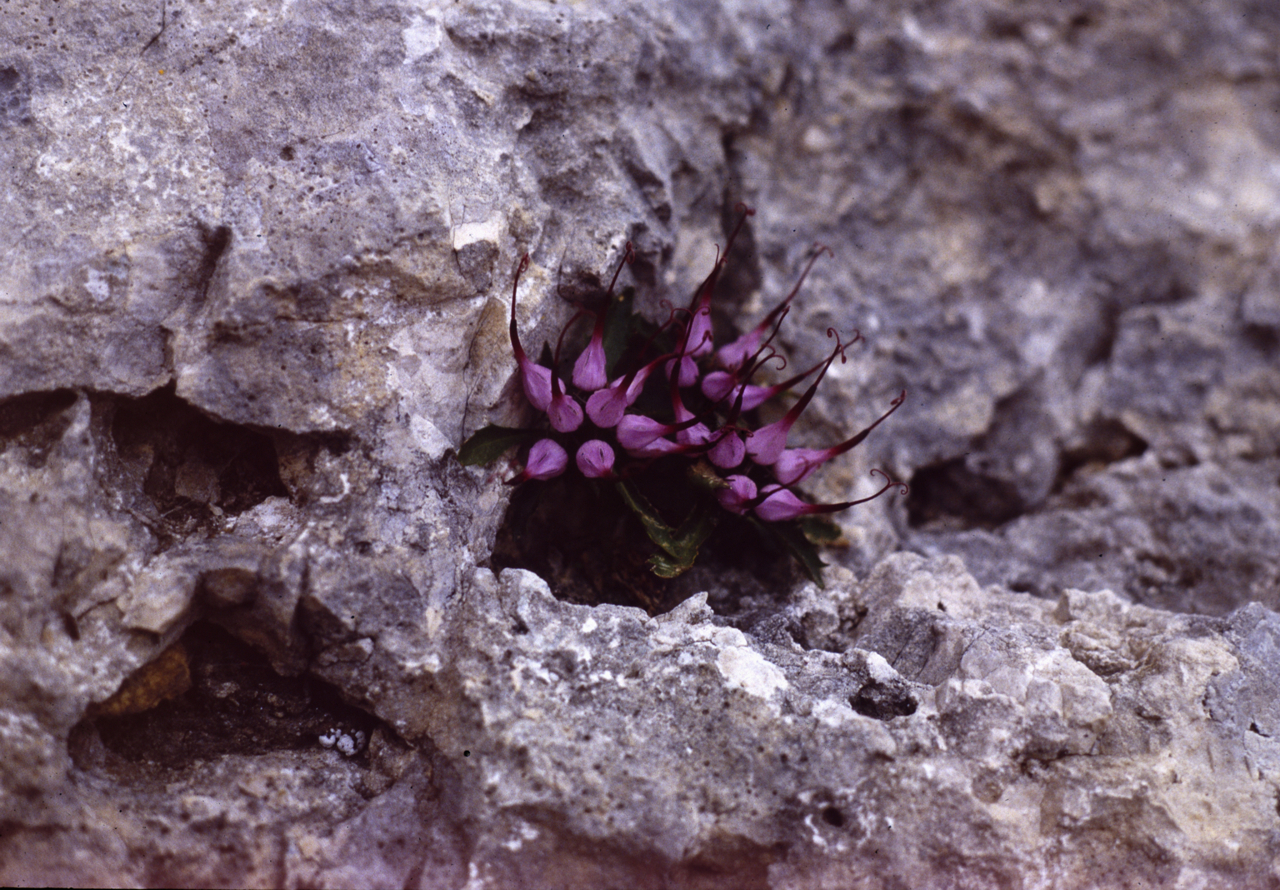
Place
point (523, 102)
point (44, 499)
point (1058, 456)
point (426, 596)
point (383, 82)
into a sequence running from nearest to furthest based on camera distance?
1. point (44, 499)
2. point (426, 596)
3. point (383, 82)
4. point (523, 102)
5. point (1058, 456)

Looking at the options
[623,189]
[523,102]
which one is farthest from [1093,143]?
[523,102]

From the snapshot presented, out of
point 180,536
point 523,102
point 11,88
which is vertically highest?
point 523,102

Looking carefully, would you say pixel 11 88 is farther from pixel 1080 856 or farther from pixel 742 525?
pixel 1080 856

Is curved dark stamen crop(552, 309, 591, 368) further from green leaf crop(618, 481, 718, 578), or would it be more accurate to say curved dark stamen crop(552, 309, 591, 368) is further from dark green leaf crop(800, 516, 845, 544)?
dark green leaf crop(800, 516, 845, 544)

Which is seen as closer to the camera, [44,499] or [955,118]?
[44,499]

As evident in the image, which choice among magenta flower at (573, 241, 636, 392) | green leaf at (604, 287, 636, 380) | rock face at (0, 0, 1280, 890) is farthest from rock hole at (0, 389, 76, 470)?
green leaf at (604, 287, 636, 380)

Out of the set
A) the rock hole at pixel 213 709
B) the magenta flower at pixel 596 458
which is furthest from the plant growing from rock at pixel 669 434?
the rock hole at pixel 213 709
